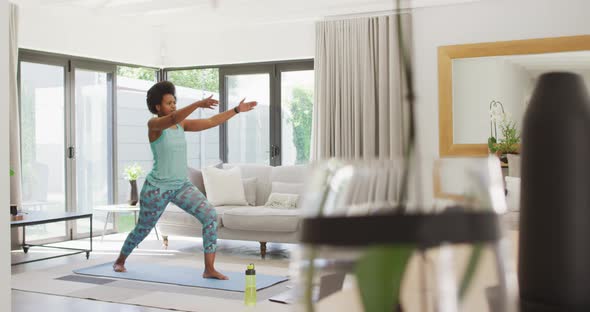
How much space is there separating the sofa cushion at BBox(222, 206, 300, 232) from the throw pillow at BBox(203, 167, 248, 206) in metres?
0.52

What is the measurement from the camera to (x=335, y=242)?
1.05 ft

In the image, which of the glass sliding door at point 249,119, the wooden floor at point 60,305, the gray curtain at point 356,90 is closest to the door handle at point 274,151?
the glass sliding door at point 249,119

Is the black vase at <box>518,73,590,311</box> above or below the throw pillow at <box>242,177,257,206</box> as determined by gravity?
above

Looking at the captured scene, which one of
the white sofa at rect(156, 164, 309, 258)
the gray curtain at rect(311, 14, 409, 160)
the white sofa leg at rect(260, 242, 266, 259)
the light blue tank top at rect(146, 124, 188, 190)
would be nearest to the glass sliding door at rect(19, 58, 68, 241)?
the white sofa at rect(156, 164, 309, 258)

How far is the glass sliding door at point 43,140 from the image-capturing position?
704 centimetres

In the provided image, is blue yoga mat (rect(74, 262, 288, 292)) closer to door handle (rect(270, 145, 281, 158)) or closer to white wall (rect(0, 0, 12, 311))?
white wall (rect(0, 0, 12, 311))

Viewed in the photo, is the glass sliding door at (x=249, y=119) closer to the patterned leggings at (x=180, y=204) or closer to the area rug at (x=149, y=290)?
the area rug at (x=149, y=290)

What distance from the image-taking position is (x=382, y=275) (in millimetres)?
310

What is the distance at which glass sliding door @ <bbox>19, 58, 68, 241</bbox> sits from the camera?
7043mm

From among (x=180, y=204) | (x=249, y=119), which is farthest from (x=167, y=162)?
(x=249, y=119)

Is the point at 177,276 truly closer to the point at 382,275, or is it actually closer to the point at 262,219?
the point at 262,219

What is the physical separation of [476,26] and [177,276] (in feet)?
13.4

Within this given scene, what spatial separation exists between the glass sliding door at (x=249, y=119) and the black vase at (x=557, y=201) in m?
7.82

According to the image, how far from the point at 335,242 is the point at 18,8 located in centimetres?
708
